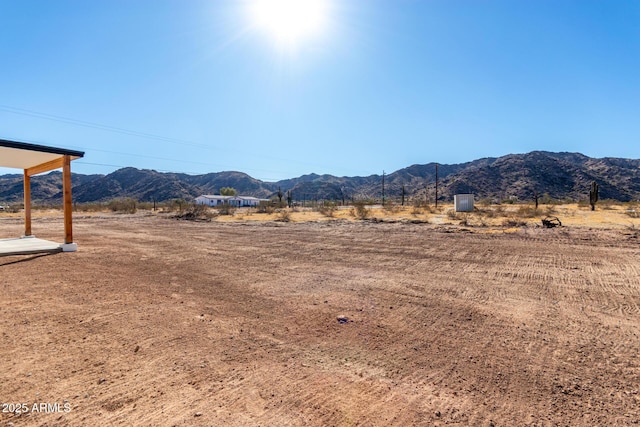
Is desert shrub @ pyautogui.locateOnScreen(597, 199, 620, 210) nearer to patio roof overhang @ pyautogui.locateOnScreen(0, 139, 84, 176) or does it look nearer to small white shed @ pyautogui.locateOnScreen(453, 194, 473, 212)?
small white shed @ pyautogui.locateOnScreen(453, 194, 473, 212)

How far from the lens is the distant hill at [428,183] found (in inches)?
3366

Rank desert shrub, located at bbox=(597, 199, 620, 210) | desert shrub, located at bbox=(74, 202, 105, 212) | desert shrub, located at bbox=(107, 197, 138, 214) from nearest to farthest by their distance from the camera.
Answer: desert shrub, located at bbox=(597, 199, 620, 210) < desert shrub, located at bbox=(107, 197, 138, 214) < desert shrub, located at bbox=(74, 202, 105, 212)

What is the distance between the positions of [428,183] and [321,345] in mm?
112307

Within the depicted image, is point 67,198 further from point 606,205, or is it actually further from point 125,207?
point 606,205

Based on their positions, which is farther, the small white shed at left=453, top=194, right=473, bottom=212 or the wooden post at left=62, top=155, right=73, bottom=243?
the small white shed at left=453, top=194, right=473, bottom=212

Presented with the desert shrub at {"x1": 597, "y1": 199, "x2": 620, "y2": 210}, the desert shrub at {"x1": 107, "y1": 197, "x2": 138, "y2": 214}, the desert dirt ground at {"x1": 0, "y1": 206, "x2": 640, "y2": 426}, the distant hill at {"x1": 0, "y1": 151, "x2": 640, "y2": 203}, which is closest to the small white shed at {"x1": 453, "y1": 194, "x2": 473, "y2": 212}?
the desert shrub at {"x1": 597, "y1": 199, "x2": 620, "y2": 210}

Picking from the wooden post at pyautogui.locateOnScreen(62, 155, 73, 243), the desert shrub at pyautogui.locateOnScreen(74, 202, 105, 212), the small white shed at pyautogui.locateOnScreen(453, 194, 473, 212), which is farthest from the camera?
the desert shrub at pyautogui.locateOnScreen(74, 202, 105, 212)

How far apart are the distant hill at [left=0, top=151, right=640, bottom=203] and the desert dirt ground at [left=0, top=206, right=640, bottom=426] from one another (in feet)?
277

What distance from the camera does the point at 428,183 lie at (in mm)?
111062

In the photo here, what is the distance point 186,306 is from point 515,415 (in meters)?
4.80

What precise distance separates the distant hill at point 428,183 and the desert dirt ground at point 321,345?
277ft

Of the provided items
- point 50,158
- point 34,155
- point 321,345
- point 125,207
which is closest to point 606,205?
point 321,345

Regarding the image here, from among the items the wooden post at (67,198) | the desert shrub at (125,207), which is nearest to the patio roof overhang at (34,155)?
the wooden post at (67,198)

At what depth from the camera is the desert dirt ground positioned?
3.07 meters
